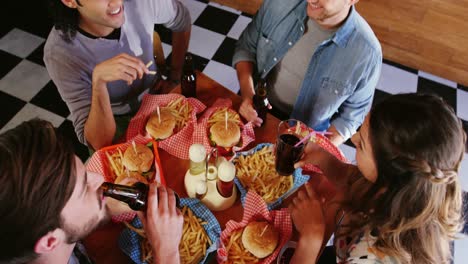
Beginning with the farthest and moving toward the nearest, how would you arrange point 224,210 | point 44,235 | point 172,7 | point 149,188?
point 172,7, point 224,210, point 149,188, point 44,235

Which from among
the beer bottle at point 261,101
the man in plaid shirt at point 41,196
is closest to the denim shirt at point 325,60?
the beer bottle at point 261,101

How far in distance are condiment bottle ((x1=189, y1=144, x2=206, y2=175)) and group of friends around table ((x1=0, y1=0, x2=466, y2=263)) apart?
0.17m

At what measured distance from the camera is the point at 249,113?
1.68 metres

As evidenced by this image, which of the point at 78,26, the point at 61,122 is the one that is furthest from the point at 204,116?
the point at 61,122

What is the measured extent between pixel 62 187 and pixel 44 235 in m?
0.13

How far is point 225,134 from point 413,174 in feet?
2.36

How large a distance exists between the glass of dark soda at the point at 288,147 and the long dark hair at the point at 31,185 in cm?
78

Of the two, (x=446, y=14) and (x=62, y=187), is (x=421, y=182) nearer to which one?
(x=62, y=187)

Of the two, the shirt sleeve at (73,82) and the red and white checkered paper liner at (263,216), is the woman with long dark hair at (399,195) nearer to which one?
the red and white checkered paper liner at (263,216)

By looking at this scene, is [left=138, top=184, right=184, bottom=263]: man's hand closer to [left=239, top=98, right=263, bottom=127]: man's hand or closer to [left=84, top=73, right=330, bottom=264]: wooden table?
[left=84, top=73, right=330, bottom=264]: wooden table

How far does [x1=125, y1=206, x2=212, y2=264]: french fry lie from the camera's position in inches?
51.7

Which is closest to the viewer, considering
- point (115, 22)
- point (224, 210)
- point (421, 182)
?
point (421, 182)

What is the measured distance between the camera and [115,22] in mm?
1581

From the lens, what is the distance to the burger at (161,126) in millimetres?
1569
